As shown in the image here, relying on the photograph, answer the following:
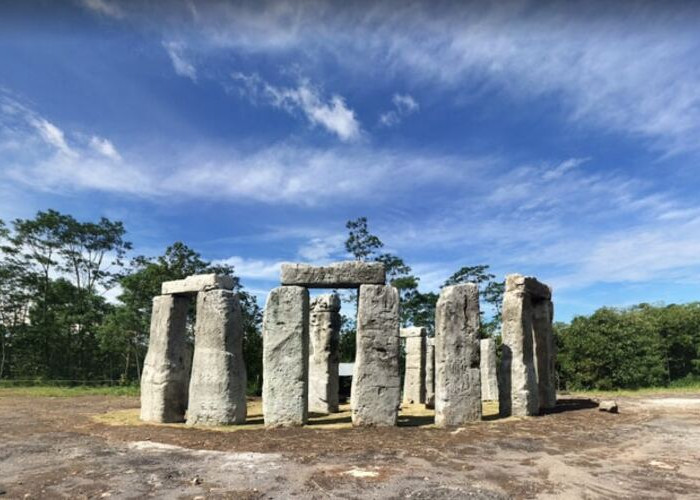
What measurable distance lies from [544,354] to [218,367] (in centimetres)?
926

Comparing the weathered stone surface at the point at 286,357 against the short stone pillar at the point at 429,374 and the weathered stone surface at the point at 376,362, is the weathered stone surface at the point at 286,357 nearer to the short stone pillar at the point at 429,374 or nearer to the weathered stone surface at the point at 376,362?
the weathered stone surface at the point at 376,362

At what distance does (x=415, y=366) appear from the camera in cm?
1814

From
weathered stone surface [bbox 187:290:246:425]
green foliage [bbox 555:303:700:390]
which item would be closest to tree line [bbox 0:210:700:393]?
green foliage [bbox 555:303:700:390]

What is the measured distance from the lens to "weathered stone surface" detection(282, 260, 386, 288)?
1069 centimetres

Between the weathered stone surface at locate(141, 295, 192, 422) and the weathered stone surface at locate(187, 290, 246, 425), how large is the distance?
0.87 meters

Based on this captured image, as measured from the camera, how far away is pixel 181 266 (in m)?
26.3

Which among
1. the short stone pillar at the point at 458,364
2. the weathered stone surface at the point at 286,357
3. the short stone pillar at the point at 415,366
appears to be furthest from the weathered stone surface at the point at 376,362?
the short stone pillar at the point at 415,366

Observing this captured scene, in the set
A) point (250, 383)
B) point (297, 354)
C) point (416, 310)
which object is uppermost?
point (416, 310)

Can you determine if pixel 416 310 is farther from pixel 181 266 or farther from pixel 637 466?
pixel 637 466

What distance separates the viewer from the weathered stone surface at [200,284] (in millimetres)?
11062

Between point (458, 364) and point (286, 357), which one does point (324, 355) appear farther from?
point (458, 364)

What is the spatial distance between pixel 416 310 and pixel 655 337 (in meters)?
13.6

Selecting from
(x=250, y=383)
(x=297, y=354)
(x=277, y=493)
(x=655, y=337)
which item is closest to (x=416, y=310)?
(x=250, y=383)

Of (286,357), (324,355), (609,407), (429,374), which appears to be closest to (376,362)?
(286,357)
